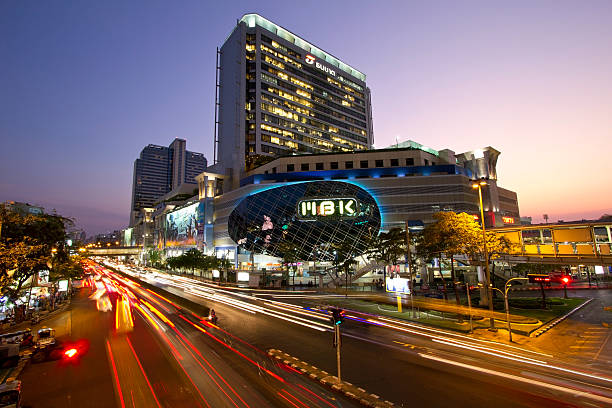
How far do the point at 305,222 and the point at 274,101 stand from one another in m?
61.1

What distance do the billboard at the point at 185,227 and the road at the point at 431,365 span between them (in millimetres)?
77400

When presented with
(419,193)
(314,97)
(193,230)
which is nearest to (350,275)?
(419,193)

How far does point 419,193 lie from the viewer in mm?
67750

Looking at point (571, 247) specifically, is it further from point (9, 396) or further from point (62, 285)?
point (62, 285)

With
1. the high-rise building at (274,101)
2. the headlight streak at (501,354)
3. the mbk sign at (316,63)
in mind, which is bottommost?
the headlight streak at (501,354)

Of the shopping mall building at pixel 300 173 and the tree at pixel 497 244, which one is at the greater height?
the shopping mall building at pixel 300 173

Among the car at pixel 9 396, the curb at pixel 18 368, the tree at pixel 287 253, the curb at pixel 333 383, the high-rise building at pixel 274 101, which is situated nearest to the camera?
the car at pixel 9 396

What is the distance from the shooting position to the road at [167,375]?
11070 mm

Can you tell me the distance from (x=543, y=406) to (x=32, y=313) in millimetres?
39677

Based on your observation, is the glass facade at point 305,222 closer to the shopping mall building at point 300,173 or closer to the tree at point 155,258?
the shopping mall building at point 300,173

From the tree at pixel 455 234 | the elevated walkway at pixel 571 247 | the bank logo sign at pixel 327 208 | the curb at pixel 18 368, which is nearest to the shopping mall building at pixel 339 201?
the bank logo sign at pixel 327 208

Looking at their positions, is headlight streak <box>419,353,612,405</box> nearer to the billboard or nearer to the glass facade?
the glass facade

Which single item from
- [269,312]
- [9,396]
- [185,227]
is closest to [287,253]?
[269,312]

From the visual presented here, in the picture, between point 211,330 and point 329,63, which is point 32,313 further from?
point 329,63
